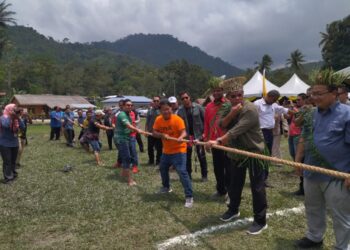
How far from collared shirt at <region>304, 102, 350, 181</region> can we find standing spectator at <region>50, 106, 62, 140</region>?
17.1 metres

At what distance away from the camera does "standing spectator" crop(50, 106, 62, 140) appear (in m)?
19.2

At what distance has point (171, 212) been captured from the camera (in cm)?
611

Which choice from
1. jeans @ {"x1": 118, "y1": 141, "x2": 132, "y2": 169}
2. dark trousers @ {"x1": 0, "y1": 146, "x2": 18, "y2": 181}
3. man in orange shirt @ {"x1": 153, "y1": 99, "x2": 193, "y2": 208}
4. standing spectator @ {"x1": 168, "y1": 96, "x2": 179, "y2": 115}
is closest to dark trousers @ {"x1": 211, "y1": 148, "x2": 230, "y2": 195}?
man in orange shirt @ {"x1": 153, "y1": 99, "x2": 193, "y2": 208}

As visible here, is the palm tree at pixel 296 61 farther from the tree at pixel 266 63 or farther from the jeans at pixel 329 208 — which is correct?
the jeans at pixel 329 208

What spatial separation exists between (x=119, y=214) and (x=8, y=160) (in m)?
4.13

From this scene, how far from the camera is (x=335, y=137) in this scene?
12.3 feet

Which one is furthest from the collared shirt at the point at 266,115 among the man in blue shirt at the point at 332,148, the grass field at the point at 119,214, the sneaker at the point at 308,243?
the man in blue shirt at the point at 332,148

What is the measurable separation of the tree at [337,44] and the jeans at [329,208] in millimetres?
56294

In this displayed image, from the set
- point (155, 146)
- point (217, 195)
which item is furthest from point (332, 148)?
point (155, 146)

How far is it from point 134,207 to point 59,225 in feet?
4.32

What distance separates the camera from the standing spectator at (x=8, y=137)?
28.1 feet

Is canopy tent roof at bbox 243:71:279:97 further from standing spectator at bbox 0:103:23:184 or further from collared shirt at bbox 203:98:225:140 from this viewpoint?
standing spectator at bbox 0:103:23:184

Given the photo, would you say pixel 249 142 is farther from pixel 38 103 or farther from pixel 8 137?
pixel 38 103

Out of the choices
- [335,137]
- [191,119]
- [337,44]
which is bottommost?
[191,119]
